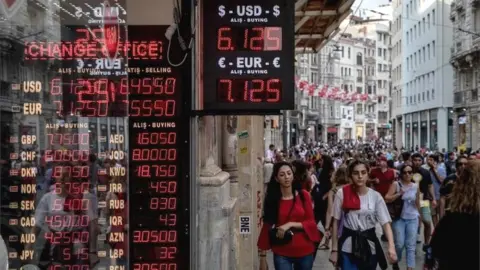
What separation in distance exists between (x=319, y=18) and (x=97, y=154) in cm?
1126

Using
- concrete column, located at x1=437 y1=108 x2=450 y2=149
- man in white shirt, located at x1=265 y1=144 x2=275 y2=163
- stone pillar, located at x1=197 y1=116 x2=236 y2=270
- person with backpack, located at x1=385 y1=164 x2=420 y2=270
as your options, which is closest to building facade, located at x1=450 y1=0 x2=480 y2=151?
concrete column, located at x1=437 y1=108 x2=450 y2=149

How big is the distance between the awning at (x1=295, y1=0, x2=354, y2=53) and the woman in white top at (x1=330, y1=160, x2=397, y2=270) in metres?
6.56

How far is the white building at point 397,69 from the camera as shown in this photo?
67750 millimetres

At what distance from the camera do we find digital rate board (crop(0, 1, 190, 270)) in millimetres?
5801

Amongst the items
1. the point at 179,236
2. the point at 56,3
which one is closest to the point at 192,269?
the point at 179,236

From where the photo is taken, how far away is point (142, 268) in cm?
661

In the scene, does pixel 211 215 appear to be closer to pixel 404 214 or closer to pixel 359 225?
pixel 359 225

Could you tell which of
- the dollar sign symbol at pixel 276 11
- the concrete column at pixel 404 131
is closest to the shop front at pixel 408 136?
the concrete column at pixel 404 131

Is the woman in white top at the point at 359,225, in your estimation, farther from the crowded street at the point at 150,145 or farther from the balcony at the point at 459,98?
the balcony at the point at 459,98

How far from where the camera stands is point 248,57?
627cm

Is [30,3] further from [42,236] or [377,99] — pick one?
[377,99]

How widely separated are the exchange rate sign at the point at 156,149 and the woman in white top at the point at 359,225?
5.13 ft

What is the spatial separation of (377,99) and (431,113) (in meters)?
55.5

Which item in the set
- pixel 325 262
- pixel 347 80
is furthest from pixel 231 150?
pixel 347 80
